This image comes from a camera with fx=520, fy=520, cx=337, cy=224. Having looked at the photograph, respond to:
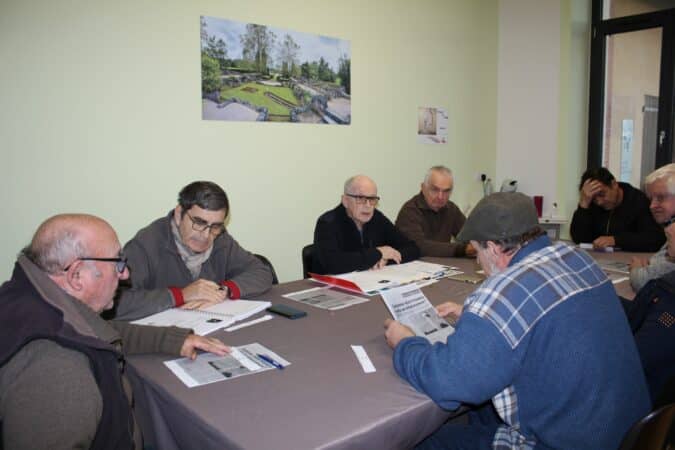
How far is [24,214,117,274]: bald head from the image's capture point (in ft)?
4.17

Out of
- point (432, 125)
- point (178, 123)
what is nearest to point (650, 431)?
point (178, 123)

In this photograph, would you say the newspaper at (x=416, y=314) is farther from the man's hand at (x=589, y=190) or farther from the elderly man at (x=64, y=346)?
the man's hand at (x=589, y=190)

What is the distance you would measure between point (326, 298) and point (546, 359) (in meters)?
1.23

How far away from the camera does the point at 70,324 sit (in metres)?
1.13

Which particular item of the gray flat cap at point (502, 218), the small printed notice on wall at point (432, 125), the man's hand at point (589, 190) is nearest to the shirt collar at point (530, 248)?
the gray flat cap at point (502, 218)

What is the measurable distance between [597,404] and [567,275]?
1.07 feet

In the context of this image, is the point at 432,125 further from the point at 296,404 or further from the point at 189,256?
the point at 296,404

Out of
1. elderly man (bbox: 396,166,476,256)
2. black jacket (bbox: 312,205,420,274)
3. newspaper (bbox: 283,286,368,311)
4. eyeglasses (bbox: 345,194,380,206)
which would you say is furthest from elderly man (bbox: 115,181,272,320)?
elderly man (bbox: 396,166,476,256)

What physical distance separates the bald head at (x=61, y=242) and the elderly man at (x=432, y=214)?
2.59m

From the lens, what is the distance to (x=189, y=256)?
97.2 inches

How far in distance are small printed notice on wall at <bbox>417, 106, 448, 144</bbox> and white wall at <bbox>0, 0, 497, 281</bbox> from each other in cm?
8

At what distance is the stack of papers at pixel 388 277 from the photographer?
2.53 m

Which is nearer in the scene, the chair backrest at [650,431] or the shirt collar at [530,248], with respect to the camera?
the chair backrest at [650,431]

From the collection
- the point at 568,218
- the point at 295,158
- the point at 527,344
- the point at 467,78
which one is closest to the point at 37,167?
the point at 295,158
